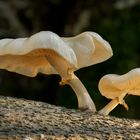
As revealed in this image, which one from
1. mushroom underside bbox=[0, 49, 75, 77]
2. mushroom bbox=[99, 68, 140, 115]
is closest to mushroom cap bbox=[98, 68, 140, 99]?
mushroom bbox=[99, 68, 140, 115]

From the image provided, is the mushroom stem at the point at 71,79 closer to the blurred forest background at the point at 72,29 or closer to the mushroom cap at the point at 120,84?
the mushroom cap at the point at 120,84

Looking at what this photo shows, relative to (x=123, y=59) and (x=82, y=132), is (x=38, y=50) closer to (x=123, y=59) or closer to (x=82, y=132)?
(x=82, y=132)

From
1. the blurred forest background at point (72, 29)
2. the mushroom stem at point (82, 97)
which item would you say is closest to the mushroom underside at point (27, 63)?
the mushroom stem at point (82, 97)

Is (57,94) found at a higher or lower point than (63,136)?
higher

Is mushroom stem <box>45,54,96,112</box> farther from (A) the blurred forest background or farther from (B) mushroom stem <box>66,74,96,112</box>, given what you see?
(A) the blurred forest background

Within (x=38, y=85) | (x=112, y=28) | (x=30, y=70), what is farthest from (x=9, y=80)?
(x=30, y=70)

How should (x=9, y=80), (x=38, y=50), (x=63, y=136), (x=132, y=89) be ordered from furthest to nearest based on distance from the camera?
1. (x=9, y=80)
2. (x=132, y=89)
3. (x=38, y=50)
4. (x=63, y=136)

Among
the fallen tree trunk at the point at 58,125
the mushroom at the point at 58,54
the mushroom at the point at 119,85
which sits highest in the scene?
the mushroom at the point at 58,54
